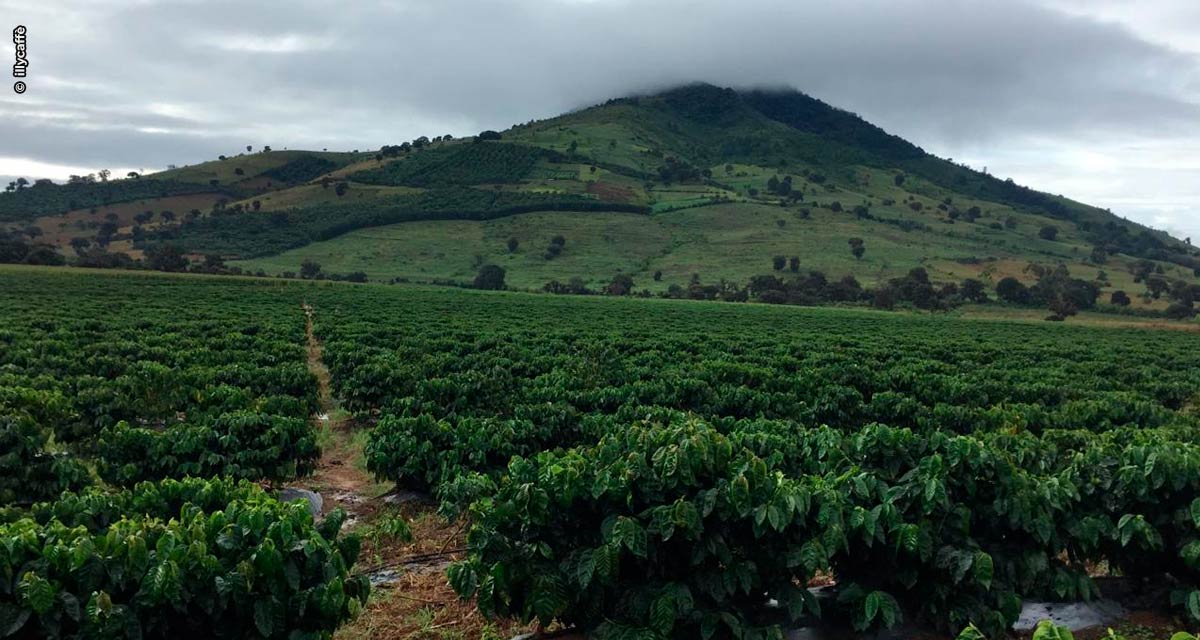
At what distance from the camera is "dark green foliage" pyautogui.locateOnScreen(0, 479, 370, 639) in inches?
186

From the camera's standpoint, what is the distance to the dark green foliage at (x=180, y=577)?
4.73 m

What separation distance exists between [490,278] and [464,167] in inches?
3622

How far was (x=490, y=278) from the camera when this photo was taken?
341 feet

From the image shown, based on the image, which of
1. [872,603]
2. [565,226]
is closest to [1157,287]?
[565,226]

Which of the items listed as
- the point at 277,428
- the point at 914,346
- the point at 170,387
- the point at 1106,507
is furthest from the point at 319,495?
the point at 914,346

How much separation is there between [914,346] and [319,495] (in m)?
30.8

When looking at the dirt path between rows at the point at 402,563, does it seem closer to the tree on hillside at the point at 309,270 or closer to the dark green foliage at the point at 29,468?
the dark green foliage at the point at 29,468

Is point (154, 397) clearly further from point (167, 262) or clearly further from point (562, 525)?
point (167, 262)

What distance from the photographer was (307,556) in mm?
5570

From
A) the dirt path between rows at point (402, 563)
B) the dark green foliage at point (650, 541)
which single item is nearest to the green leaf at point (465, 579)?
the dark green foliage at point (650, 541)

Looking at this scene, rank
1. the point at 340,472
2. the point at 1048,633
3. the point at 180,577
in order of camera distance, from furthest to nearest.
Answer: the point at 340,472
the point at 180,577
the point at 1048,633

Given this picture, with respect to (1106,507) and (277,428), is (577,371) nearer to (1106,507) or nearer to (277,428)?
(277,428)

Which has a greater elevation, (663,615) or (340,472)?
(663,615)

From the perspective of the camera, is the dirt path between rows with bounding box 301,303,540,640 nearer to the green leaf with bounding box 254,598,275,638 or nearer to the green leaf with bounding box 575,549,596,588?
the green leaf with bounding box 575,549,596,588
